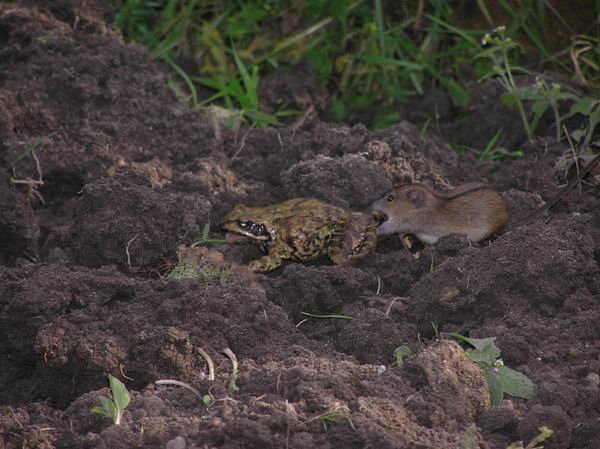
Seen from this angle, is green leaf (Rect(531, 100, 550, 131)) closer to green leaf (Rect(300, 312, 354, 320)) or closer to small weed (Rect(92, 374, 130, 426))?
green leaf (Rect(300, 312, 354, 320))

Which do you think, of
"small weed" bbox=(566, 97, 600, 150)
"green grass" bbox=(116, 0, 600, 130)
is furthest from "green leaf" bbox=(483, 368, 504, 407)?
"green grass" bbox=(116, 0, 600, 130)

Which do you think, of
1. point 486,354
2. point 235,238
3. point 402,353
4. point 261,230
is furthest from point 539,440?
point 235,238

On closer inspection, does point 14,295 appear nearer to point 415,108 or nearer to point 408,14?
point 415,108

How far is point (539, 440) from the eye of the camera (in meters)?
3.55

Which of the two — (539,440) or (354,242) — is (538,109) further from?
(539,440)

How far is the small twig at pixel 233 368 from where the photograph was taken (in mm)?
3799

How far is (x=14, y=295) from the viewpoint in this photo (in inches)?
177

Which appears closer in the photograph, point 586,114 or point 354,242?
point 354,242

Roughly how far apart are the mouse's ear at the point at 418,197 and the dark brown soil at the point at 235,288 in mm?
242

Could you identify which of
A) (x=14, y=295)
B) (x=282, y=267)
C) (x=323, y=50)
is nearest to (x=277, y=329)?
(x=282, y=267)

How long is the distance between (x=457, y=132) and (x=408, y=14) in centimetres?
132

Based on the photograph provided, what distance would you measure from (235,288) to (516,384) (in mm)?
1355

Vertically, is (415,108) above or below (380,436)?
below

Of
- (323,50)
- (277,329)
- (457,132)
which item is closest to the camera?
(277,329)
